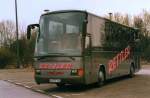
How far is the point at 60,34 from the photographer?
68.0 feet

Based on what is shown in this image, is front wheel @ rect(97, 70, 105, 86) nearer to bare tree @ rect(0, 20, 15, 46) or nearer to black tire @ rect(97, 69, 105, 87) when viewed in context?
black tire @ rect(97, 69, 105, 87)

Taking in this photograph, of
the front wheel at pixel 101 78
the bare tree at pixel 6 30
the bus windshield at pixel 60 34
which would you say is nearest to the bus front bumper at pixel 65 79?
the bus windshield at pixel 60 34

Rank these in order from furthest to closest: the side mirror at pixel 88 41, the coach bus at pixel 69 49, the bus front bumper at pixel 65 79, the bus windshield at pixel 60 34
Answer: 1. the side mirror at pixel 88 41
2. the bus windshield at pixel 60 34
3. the coach bus at pixel 69 49
4. the bus front bumper at pixel 65 79

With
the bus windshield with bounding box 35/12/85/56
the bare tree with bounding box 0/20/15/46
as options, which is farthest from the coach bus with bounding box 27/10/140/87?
the bare tree with bounding box 0/20/15/46

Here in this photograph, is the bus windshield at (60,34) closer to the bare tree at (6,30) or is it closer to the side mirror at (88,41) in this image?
the side mirror at (88,41)

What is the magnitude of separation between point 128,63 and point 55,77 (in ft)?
30.1

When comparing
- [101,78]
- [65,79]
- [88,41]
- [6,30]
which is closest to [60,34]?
[88,41]

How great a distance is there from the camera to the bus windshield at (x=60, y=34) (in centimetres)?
2030

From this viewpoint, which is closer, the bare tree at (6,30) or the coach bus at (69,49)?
the coach bus at (69,49)

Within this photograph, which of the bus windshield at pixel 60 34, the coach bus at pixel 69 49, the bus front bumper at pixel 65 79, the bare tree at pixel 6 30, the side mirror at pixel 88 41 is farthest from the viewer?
the bare tree at pixel 6 30

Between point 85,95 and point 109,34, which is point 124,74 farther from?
point 85,95

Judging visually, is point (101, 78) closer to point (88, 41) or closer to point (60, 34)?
point (88, 41)

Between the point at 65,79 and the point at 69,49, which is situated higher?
the point at 69,49

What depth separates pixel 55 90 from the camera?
21.4m
